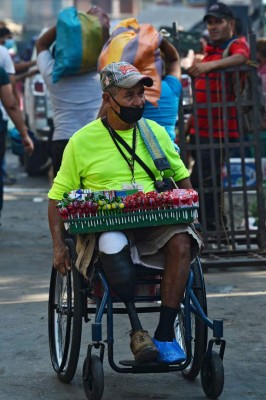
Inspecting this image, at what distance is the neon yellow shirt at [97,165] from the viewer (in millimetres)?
6195

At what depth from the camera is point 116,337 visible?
7316 millimetres

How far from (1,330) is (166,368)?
2051 millimetres

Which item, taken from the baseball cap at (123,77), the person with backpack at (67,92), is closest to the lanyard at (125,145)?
the baseball cap at (123,77)

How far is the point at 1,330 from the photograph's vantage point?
7.62 m

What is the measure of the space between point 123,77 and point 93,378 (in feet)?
4.83

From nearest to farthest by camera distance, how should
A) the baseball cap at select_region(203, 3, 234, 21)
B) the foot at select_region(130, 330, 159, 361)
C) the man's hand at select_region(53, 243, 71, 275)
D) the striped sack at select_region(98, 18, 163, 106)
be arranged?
the foot at select_region(130, 330, 159, 361) → the man's hand at select_region(53, 243, 71, 275) → the striped sack at select_region(98, 18, 163, 106) → the baseball cap at select_region(203, 3, 234, 21)

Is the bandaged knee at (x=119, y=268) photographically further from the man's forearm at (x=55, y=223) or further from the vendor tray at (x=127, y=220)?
the man's forearm at (x=55, y=223)

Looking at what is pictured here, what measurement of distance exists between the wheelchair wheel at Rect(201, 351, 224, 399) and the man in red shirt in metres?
3.74

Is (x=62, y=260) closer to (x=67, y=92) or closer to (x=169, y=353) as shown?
(x=169, y=353)

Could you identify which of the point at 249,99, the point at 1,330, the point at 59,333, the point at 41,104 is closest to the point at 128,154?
the point at 59,333

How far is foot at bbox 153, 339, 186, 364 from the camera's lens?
19.0ft

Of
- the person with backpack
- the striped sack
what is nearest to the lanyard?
the striped sack

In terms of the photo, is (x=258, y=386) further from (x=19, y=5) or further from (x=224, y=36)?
(x=19, y=5)

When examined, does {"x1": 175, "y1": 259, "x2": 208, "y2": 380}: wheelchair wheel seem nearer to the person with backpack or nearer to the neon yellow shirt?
the neon yellow shirt
